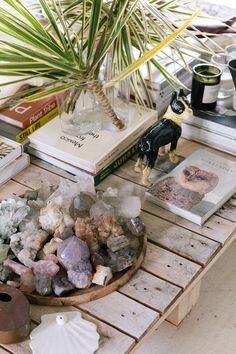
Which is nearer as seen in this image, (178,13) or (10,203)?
(10,203)

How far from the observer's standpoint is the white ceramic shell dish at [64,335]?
92 centimetres

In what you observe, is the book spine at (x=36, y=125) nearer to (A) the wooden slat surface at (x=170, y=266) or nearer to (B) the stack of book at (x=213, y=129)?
(B) the stack of book at (x=213, y=129)

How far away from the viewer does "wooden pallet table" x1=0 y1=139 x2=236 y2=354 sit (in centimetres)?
97

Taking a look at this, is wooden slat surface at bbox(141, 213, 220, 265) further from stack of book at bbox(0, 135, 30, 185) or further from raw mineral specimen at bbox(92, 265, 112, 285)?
stack of book at bbox(0, 135, 30, 185)

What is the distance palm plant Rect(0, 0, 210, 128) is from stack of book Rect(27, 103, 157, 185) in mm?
44

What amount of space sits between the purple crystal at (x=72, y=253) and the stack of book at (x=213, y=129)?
51 cm

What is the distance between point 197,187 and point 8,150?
1.48 feet

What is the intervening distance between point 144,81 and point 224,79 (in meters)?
0.23

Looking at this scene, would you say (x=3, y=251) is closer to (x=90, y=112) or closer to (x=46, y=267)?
(x=46, y=267)

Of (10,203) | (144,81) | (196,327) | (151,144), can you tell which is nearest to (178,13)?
(144,81)

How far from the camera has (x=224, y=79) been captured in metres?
1.51

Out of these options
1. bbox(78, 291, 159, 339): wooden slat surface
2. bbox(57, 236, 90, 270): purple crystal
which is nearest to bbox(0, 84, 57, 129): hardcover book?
bbox(57, 236, 90, 270): purple crystal

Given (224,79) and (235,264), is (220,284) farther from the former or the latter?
(224,79)

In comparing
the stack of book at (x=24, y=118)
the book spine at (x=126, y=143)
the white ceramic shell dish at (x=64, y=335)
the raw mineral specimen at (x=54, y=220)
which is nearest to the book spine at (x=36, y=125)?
the stack of book at (x=24, y=118)
